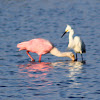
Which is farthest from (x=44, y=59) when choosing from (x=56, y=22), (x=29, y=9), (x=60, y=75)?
(x=29, y=9)

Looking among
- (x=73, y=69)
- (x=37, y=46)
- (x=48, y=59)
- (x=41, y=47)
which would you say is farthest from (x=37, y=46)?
(x=73, y=69)

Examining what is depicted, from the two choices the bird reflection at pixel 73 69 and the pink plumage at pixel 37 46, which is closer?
the bird reflection at pixel 73 69

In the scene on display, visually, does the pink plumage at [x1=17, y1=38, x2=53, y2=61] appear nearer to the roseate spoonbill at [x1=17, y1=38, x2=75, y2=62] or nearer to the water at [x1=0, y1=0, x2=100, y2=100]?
the roseate spoonbill at [x1=17, y1=38, x2=75, y2=62]

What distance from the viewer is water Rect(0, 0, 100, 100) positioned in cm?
1107

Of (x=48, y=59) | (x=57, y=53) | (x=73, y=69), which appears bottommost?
(x=73, y=69)

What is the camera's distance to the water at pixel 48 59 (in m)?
11.1

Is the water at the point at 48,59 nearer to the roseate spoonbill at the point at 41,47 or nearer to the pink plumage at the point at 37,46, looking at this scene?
the roseate spoonbill at the point at 41,47

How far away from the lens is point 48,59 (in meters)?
16.5

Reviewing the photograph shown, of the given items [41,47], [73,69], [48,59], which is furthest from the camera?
[48,59]

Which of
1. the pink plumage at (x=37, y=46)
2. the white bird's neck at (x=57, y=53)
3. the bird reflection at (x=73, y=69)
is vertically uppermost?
the pink plumage at (x=37, y=46)

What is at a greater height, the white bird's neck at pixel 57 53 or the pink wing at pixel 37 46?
the pink wing at pixel 37 46

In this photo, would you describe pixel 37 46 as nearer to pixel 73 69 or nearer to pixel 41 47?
pixel 41 47

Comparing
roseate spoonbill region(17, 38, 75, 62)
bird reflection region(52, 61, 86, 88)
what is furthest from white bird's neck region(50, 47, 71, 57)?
bird reflection region(52, 61, 86, 88)

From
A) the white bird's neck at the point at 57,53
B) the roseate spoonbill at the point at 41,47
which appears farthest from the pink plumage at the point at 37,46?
the white bird's neck at the point at 57,53
